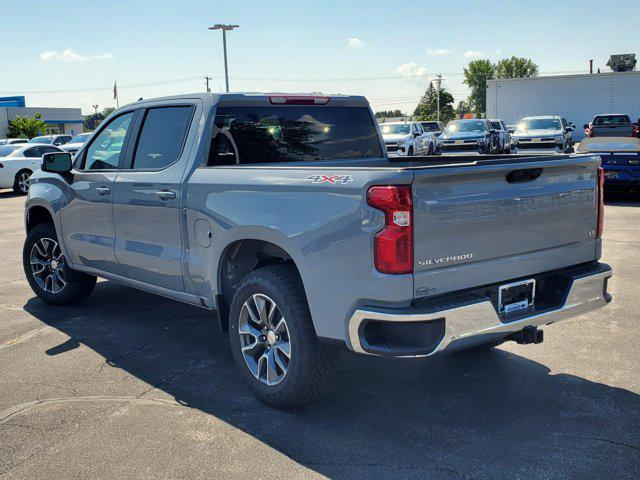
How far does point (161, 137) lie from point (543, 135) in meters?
24.1

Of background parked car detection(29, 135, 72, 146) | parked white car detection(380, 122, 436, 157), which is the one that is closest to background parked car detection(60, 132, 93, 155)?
background parked car detection(29, 135, 72, 146)

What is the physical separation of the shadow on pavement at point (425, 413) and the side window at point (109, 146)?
4.87 ft

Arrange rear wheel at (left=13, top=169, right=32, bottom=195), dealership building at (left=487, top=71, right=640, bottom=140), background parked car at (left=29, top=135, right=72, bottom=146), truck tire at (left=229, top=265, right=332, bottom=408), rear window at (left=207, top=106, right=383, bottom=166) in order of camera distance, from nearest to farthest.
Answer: truck tire at (left=229, top=265, right=332, bottom=408)
rear window at (left=207, top=106, right=383, bottom=166)
rear wheel at (left=13, top=169, right=32, bottom=195)
background parked car at (left=29, top=135, right=72, bottom=146)
dealership building at (left=487, top=71, right=640, bottom=140)

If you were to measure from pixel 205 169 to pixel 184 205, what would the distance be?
29cm

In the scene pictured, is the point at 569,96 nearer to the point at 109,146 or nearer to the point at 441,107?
the point at 109,146

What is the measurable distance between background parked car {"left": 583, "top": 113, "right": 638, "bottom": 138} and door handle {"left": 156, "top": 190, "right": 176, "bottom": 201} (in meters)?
26.9

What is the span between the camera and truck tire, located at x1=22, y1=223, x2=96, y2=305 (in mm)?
6773

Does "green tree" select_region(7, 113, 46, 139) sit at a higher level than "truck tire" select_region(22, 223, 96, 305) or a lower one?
higher

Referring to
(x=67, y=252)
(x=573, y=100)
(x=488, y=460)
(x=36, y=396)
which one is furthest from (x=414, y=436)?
(x=573, y=100)

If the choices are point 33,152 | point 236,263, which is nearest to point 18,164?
point 33,152

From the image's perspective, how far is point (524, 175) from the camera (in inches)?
156

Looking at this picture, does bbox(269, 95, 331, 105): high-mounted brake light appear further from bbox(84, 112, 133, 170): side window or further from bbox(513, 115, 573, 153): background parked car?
bbox(513, 115, 573, 153): background parked car

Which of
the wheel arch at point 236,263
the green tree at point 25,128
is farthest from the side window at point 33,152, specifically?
the green tree at point 25,128

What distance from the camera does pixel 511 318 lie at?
3916 millimetres
